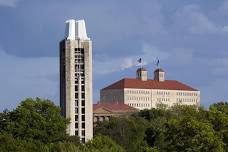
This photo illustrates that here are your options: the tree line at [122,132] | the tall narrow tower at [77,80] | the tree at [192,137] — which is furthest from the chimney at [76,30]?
the tree at [192,137]

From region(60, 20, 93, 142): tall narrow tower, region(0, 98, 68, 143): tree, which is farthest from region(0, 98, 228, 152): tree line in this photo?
region(60, 20, 93, 142): tall narrow tower

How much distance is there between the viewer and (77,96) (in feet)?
387

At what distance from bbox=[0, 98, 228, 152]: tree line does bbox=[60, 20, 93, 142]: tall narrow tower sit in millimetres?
4398

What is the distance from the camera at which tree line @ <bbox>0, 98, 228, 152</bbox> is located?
64562mm

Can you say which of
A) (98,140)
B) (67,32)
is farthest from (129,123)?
(98,140)

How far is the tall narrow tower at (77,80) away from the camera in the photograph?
116625 mm

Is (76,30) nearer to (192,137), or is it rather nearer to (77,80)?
(77,80)

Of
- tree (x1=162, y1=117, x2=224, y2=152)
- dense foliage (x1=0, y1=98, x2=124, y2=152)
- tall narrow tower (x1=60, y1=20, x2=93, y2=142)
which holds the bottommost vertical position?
tree (x1=162, y1=117, x2=224, y2=152)

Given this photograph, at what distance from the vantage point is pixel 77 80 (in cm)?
11825

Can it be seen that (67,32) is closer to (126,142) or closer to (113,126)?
(113,126)

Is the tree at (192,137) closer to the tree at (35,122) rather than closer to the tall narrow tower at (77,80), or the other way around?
the tree at (35,122)

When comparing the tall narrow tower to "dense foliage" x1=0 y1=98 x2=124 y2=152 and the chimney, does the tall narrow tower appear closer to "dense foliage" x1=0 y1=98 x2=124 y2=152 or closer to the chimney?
the chimney

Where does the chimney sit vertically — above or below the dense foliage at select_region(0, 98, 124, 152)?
above

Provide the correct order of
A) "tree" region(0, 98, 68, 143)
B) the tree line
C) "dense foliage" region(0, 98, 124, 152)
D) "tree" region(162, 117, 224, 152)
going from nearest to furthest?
"tree" region(162, 117, 224, 152) < the tree line < "dense foliage" region(0, 98, 124, 152) < "tree" region(0, 98, 68, 143)
